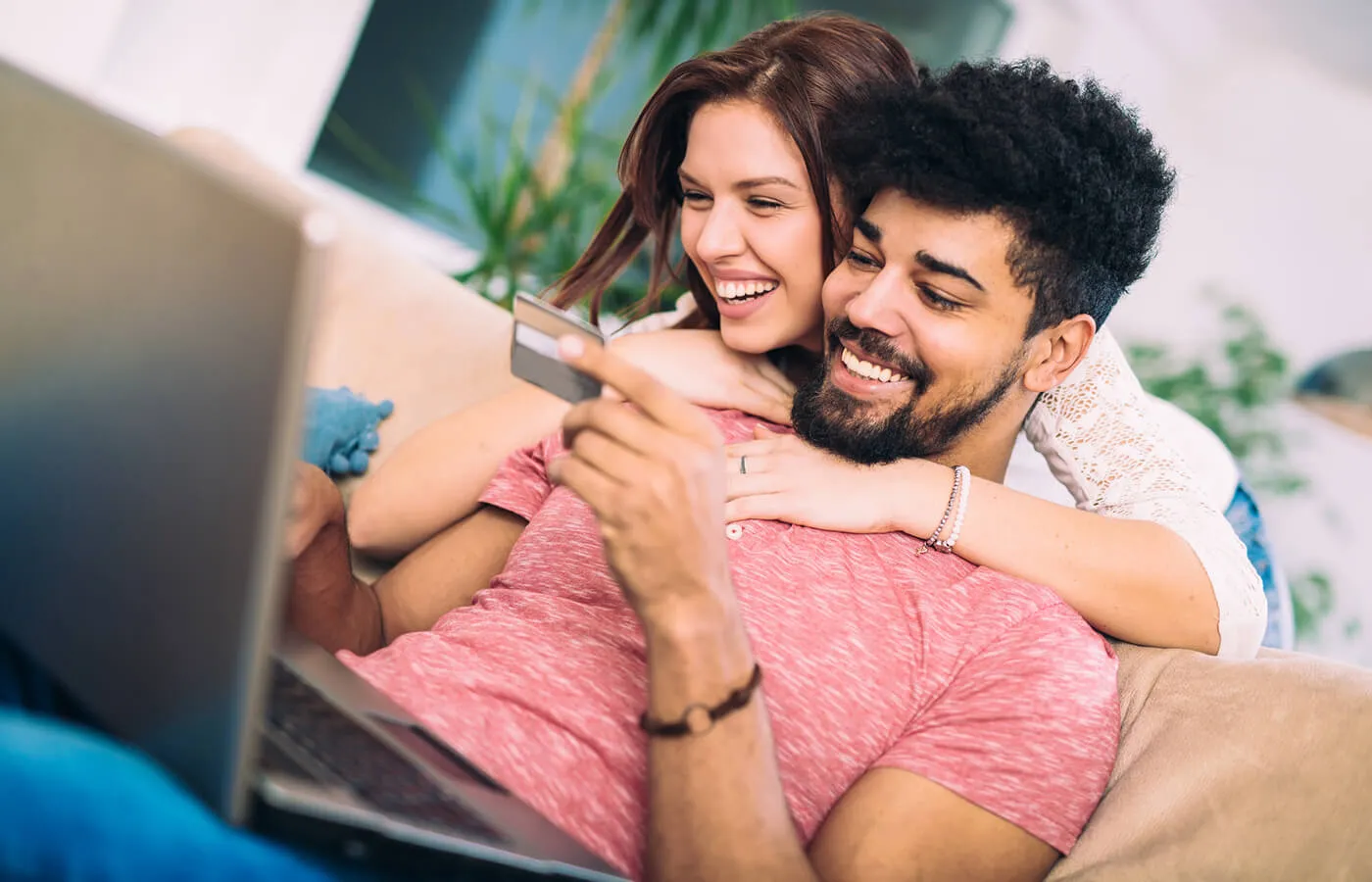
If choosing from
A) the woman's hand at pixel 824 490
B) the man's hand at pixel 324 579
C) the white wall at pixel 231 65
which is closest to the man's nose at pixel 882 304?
the woman's hand at pixel 824 490

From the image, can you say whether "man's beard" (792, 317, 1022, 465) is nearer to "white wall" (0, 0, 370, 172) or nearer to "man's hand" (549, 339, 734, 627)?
"man's hand" (549, 339, 734, 627)

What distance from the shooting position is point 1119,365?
1536 millimetres

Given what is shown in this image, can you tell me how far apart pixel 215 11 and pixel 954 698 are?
3401 millimetres

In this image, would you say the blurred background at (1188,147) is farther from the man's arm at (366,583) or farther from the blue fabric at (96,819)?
the blue fabric at (96,819)

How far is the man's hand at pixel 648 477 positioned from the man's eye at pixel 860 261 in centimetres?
59

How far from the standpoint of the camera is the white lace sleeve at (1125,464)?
4.31ft

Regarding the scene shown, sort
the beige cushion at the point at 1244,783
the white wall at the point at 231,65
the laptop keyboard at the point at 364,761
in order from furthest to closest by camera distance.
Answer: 1. the white wall at the point at 231,65
2. the beige cushion at the point at 1244,783
3. the laptop keyboard at the point at 364,761

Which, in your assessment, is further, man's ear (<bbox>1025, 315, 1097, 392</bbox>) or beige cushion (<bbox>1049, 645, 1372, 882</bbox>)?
man's ear (<bbox>1025, 315, 1097, 392</bbox>)

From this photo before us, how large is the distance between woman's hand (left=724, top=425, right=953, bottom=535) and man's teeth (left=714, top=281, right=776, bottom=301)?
1.03 feet

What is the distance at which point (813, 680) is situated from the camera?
1.12 metres

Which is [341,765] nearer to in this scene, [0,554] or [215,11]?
[0,554]

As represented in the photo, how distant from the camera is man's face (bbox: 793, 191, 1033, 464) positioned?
1.27 meters

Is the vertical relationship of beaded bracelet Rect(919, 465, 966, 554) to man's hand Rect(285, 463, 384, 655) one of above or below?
above

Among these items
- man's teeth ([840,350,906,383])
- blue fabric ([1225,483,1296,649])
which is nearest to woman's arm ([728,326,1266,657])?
man's teeth ([840,350,906,383])
